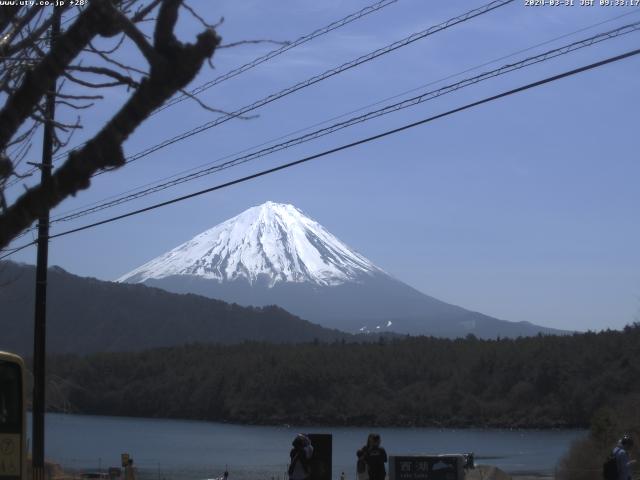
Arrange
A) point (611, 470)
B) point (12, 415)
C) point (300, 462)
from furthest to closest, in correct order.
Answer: point (300, 462) < point (611, 470) < point (12, 415)

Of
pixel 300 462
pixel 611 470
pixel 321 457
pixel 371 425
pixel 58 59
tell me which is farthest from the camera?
pixel 371 425

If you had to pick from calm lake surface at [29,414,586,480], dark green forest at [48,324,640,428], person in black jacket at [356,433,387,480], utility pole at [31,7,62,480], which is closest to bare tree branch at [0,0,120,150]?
person in black jacket at [356,433,387,480]

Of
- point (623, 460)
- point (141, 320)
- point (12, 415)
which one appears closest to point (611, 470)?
point (623, 460)

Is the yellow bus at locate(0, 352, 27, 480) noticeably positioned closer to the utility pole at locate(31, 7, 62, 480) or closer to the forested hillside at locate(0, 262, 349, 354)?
the utility pole at locate(31, 7, 62, 480)

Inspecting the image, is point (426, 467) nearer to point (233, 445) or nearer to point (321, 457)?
point (321, 457)

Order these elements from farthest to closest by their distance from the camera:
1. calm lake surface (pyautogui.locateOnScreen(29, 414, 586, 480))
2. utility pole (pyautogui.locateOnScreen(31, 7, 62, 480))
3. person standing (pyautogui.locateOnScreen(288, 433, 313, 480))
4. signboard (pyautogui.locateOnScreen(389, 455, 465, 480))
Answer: calm lake surface (pyautogui.locateOnScreen(29, 414, 586, 480))
utility pole (pyautogui.locateOnScreen(31, 7, 62, 480))
signboard (pyautogui.locateOnScreen(389, 455, 465, 480))
person standing (pyautogui.locateOnScreen(288, 433, 313, 480))

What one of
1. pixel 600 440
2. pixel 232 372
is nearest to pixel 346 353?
pixel 232 372
